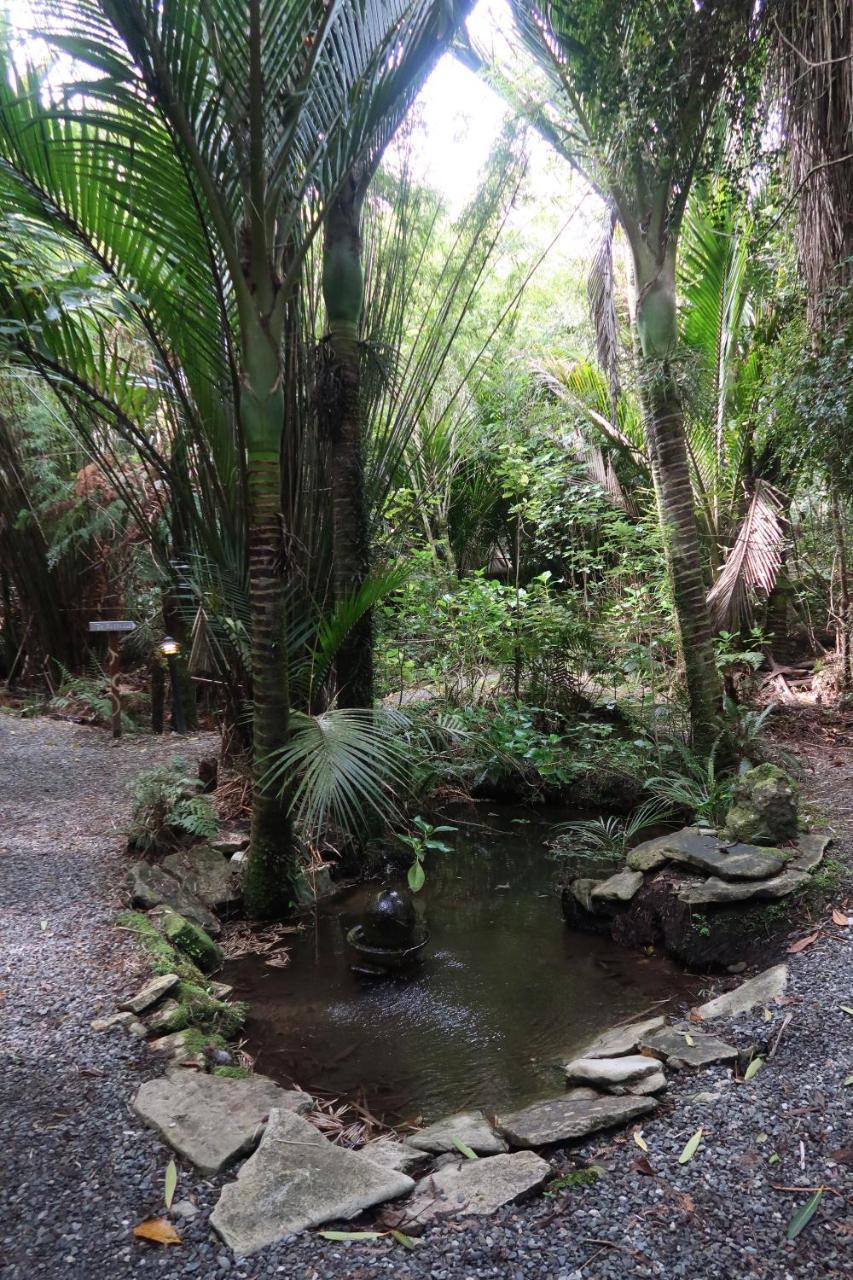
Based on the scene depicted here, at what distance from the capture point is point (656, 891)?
3.69 meters

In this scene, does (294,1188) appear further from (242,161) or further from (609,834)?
(242,161)

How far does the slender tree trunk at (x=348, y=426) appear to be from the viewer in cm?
413

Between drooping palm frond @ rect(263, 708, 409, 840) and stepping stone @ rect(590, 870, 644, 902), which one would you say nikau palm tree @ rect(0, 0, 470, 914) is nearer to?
drooping palm frond @ rect(263, 708, 409, 840)

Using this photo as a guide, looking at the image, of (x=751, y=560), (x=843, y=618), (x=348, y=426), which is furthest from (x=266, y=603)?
(x=843, y=618)

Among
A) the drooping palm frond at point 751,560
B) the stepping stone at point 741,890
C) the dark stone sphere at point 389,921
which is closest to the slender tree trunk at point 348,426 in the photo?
the dark stone sphere at point 389,921

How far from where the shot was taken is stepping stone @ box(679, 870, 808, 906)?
3.34m

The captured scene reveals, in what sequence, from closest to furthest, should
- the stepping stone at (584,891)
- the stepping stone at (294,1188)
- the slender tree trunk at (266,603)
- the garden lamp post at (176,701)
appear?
the stepping stone at (294,1188) → the slender tree trunk at (266,603) → the stepping stone at (584,891) → the garden lamp post at (176,701)

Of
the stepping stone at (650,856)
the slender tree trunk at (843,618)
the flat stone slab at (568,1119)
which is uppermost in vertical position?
the slender tree trunk at (843,618)

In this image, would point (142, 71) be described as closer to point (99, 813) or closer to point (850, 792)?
point (99, 813)

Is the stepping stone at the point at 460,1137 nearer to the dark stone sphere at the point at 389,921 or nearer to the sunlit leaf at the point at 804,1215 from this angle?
the sunlit leaf at the point at 804,1215

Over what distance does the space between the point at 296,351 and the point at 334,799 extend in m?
2.55

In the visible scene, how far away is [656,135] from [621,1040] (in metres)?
3.31

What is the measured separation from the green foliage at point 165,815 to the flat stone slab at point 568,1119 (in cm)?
242

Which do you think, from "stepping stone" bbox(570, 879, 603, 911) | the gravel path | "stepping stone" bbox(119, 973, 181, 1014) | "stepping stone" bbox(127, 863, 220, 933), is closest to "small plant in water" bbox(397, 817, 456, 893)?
"stepping stone" bbox(570, 879, 603, 911)
